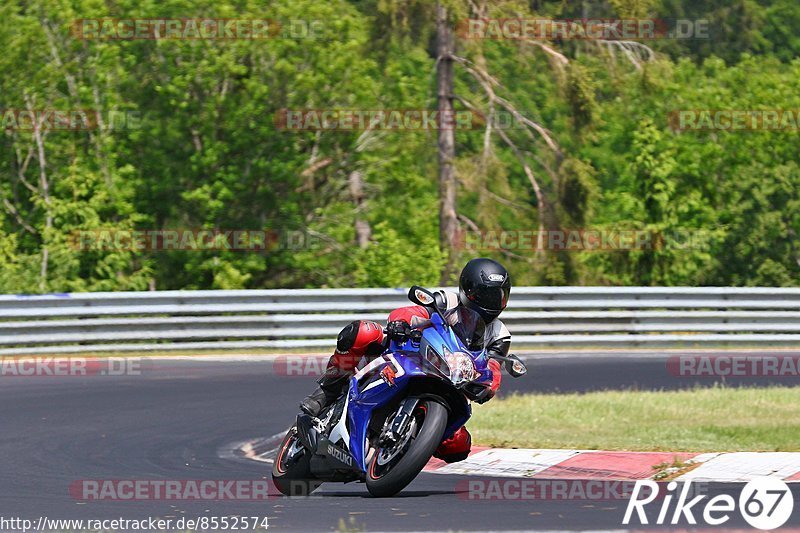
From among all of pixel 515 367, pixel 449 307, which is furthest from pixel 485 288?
pixel 515 367

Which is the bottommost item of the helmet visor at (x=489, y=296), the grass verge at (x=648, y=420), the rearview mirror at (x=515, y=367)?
the grass verge at (x=648, y=420)

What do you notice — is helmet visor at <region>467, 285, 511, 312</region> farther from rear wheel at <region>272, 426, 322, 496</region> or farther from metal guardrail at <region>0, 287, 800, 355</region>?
metal guardrail at <region>0, 287, 800, 355</region>

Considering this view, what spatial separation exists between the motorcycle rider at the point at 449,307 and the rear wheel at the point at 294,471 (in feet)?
0.86

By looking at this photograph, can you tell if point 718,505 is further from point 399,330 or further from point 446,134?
point 446,134

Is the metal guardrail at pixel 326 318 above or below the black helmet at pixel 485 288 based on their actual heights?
below

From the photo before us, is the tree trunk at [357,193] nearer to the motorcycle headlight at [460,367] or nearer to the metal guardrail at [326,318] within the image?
the metal guardrail at [326,318]

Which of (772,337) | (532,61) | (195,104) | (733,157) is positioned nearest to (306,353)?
(772,337)

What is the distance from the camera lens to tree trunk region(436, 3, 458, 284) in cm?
2956

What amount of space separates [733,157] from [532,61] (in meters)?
11.8

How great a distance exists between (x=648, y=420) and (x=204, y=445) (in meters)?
4.04

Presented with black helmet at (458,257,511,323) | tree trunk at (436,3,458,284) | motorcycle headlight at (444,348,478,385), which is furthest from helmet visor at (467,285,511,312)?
tree trunk at (436,3,458,284)

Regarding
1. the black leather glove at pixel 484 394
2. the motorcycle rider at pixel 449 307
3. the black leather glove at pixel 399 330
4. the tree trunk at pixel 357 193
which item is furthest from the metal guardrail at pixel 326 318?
the black leather glove at pixel 484 394

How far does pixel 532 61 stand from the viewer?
3028cm

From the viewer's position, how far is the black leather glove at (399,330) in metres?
8.41
